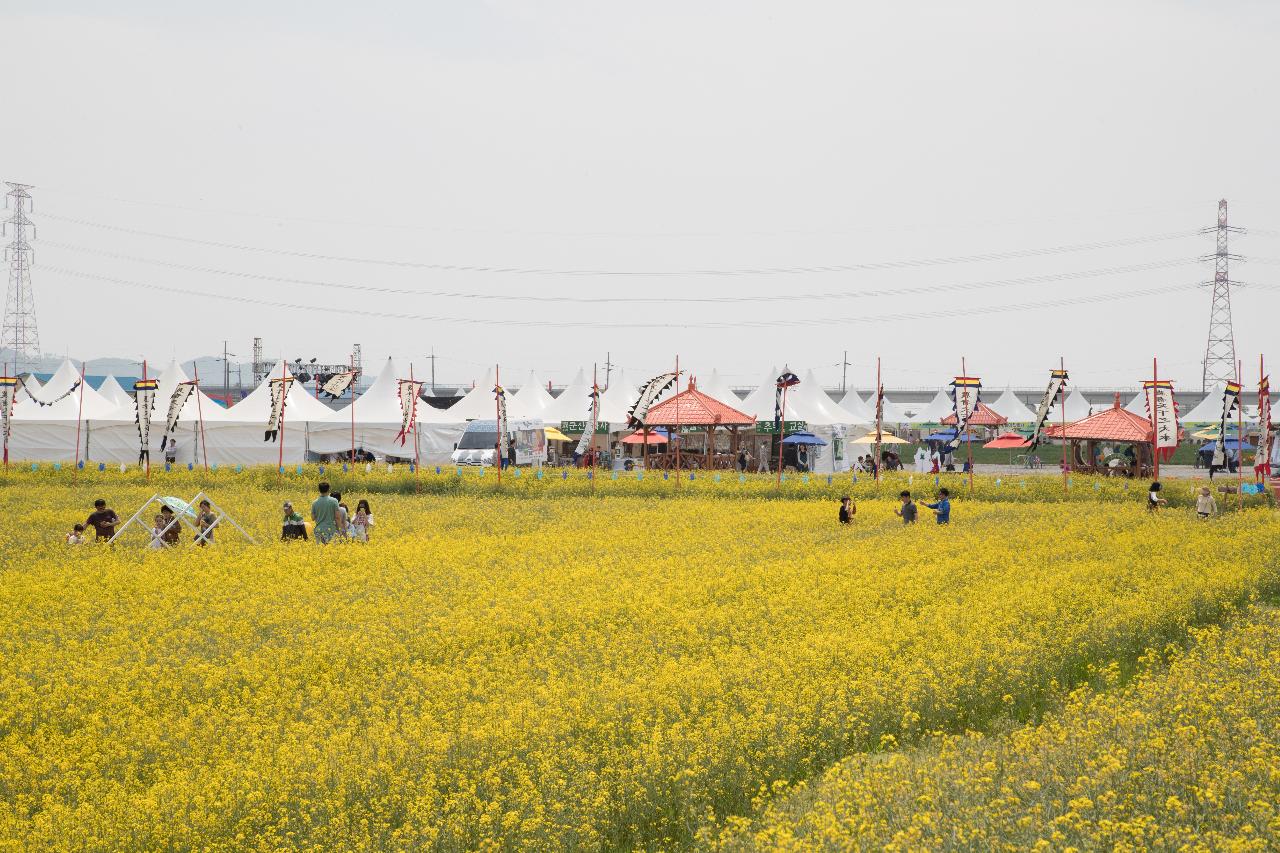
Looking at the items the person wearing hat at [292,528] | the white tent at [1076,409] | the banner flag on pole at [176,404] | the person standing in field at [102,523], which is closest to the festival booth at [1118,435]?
the white tent at [1076,409]

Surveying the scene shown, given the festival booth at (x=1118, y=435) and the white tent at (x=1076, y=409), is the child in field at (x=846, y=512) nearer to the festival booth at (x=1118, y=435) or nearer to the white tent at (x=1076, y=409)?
the festival booth at (x=1118, y=435)

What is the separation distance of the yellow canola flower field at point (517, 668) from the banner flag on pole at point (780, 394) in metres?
14.1

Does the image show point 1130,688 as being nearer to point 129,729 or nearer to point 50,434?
point 129,729

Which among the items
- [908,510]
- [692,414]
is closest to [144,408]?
[692,414]

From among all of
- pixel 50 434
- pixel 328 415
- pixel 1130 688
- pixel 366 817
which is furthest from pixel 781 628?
pixel 50 434

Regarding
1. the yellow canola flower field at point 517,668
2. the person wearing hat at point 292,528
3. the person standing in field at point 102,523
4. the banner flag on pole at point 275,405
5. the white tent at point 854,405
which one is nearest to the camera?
the yellow canola flower field at point 517,668

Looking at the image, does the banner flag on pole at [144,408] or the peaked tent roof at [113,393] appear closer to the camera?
the banner flag on pole at [144,408]

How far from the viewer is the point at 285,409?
40.7 meters

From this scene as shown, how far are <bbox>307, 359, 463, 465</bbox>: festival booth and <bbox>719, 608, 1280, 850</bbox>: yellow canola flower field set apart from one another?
106 feet

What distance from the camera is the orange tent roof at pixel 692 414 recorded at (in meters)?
36.6

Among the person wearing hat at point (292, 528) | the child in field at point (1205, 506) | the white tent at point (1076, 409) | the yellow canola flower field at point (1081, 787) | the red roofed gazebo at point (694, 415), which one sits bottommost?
the yellow canola flower field at point (1081, 787)

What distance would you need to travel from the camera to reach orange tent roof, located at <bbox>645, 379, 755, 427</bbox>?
120ft

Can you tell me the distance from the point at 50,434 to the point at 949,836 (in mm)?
42780

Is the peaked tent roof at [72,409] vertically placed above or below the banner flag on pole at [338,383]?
below
